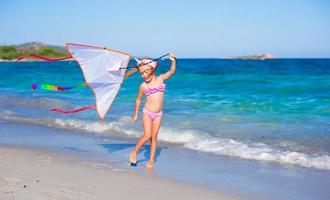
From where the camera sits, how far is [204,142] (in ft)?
25.9

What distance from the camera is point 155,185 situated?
17.3ft

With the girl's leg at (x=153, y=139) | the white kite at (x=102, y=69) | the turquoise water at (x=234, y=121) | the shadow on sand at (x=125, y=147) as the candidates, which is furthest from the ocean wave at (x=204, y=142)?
the white kite at (x=102, y=69)

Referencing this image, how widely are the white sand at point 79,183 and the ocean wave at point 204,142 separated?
6.47 ft

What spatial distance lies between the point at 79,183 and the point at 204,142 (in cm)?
313

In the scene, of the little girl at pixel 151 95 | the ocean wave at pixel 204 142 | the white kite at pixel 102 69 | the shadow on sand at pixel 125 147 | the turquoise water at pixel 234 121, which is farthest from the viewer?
the turquoise water at pixel 234 121

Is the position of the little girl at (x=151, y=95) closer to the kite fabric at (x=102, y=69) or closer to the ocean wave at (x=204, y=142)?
the kite fabric at (x=102, y=69)

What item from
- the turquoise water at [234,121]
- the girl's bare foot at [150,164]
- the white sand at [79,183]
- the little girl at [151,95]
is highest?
the little girl at [151,95]

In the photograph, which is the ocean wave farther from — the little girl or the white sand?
the white sand

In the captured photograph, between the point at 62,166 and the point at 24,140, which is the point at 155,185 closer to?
the point at 62,166

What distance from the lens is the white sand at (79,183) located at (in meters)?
4.66

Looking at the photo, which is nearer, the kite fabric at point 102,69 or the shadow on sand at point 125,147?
the kite fabric at point 102,69

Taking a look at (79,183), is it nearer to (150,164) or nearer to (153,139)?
(150,164)

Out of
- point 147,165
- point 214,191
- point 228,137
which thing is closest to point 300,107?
point 228,137

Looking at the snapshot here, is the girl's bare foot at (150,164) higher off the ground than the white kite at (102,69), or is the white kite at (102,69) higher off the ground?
the white kite at (102,69)
